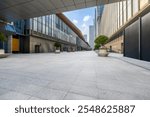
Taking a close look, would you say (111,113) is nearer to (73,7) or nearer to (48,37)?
(73,7)

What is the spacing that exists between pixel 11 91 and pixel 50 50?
45.1 meters

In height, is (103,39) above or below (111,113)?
above

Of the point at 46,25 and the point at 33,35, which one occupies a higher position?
the point at 46,25

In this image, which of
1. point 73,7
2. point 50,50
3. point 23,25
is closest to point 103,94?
point 73,7

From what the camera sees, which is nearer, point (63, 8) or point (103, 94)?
point (103, 94)

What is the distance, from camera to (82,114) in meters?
2.27

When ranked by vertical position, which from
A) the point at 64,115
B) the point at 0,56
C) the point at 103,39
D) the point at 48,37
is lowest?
the point at 64,115

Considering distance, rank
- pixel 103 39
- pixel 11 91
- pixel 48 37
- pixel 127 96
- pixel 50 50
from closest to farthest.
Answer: pixel 127 96 → pixel 11 91 → pixel 103 39 → pixel 48 37 → pixel 50 50

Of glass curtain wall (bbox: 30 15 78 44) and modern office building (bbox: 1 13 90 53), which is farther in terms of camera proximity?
glass curtain wall (bbox: 30 15 78 44)

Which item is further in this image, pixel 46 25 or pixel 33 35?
pixel 46 25

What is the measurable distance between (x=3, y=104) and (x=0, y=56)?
13545 millimetres

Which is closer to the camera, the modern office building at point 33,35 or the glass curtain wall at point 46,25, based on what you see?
the modern office building at point 33,35

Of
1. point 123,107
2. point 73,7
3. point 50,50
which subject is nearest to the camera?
point 123,107

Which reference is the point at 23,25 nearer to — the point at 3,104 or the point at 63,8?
the point at 63,8
